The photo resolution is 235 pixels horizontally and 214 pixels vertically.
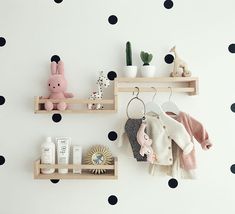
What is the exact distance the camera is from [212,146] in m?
1.40

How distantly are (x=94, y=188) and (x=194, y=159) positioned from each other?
50 cm

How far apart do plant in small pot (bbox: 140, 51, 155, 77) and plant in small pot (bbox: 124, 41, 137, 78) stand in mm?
42

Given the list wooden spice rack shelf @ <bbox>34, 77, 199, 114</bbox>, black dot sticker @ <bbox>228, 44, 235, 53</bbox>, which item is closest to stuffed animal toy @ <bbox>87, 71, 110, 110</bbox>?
wooden spice rack shelf @ <bbox>34, 77, 199, 114</bbox>

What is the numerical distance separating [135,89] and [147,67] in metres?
0.12

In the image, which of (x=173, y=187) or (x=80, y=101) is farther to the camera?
(x=173, y=187)

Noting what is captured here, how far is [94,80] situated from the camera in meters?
1.40

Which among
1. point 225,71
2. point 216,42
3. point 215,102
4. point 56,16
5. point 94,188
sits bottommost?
Result: point 94,188

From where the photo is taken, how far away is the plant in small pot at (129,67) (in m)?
1.33

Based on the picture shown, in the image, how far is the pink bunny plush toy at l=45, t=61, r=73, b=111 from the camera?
129 centimetres

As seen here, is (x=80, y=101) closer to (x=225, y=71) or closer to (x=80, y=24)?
(x=80, y=24)

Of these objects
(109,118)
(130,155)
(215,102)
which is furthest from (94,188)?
(215,102)

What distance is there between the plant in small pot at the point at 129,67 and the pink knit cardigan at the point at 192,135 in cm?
29

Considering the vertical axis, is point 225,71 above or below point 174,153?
above

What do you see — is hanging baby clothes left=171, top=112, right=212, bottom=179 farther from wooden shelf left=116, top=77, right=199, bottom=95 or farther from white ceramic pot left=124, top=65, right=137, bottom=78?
white ceramic pot left=124, top=65, right=137, bottom=78
